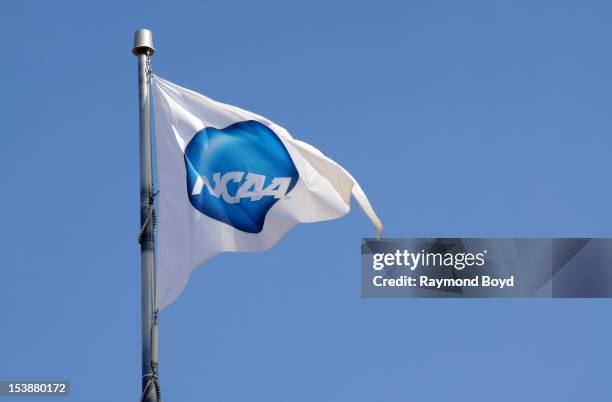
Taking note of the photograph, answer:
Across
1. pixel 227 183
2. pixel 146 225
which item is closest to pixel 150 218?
pixel 146 225

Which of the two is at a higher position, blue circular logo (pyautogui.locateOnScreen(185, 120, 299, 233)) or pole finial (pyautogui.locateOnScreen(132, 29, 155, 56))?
pole finial (pyautogui.locateOnScreen(132, 29, 155, 56))

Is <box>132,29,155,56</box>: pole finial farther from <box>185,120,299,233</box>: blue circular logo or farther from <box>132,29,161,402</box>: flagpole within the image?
<box>185,120,299,233</box>: blue circular logo

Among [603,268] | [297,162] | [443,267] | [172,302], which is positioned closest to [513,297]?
[443,267]

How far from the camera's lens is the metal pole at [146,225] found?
2086 cm

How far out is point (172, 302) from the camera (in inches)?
860

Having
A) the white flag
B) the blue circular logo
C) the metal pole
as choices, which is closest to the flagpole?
the metal pole

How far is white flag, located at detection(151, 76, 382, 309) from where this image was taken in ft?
74.8

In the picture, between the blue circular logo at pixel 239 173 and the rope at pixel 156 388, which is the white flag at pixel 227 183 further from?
the rope at pixel 156 388

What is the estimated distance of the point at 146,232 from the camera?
70.8 feet

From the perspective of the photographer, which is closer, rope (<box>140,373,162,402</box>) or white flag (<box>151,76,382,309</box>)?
rope (<box>140,373,162,402</box>)

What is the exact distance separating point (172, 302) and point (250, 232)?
6.21 feet

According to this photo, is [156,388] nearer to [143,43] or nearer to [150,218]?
[150,218]

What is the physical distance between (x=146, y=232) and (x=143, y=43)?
3054 millimetres

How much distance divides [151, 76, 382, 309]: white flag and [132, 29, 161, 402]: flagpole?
756 mm
